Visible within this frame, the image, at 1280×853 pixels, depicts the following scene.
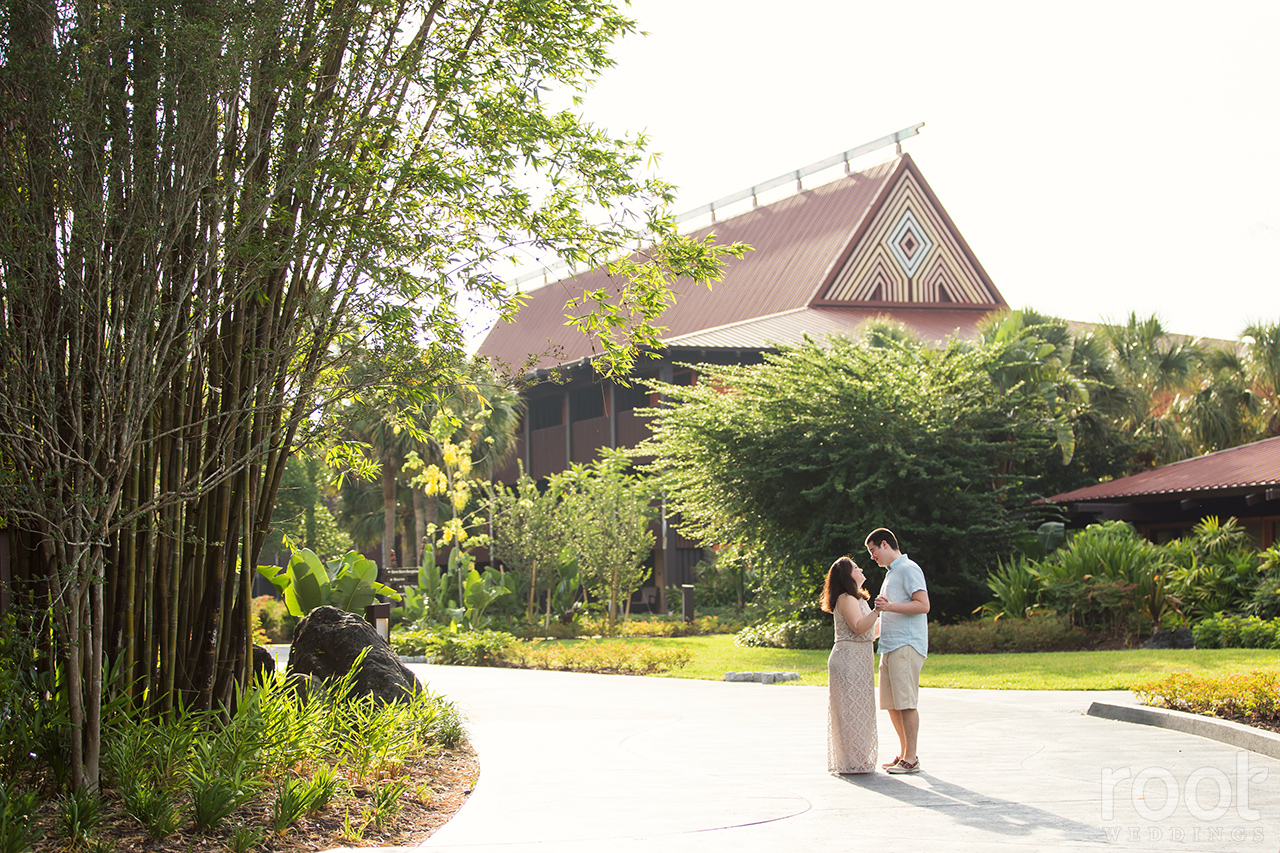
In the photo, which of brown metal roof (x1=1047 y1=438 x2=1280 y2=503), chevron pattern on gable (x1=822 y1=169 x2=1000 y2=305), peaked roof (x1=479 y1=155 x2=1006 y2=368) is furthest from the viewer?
chevron pattern on gable (x1=822 y1=169 x2=1000 y2=305)

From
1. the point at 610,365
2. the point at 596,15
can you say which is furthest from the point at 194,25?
the point at 610,365

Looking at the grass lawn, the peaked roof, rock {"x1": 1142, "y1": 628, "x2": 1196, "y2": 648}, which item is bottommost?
the grass lawn

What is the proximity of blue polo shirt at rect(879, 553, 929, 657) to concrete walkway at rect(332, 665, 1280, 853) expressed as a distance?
2.76ft

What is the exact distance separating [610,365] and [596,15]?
255cm

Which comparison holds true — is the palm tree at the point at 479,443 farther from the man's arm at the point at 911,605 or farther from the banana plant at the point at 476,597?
the man's arm at the point at 911,605

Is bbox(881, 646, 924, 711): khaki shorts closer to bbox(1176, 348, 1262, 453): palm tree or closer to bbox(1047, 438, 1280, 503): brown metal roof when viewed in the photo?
bbox(1047, 438, 1280, 503): brown metal roof

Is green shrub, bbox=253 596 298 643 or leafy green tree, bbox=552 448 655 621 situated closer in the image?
green shrub, bbox=253 596 298 643

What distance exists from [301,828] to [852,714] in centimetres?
349

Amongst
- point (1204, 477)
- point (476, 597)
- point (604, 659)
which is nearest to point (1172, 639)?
point (1204, 477)

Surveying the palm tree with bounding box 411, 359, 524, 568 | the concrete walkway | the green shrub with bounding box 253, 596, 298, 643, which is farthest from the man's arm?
the green shrub with bounding box 253, 596, 298, 643

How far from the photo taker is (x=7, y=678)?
20.2ft

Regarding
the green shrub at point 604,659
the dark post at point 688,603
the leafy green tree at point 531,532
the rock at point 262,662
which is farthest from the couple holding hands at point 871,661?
the dark post at point 688,603

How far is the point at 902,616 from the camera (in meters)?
7.91

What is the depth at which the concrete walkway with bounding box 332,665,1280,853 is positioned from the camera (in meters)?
5.93
